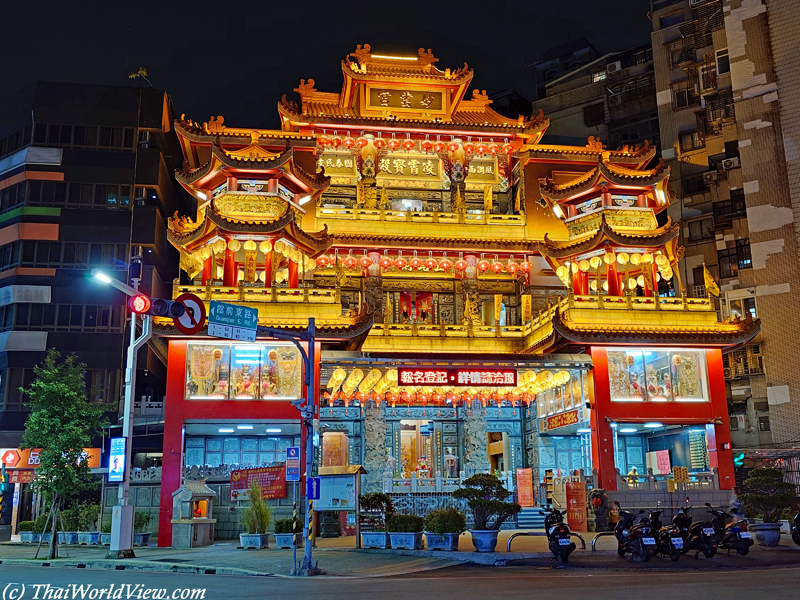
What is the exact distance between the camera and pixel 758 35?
44438 millimetres

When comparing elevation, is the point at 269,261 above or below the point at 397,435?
above

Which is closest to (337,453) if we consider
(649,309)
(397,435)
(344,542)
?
(397,435)

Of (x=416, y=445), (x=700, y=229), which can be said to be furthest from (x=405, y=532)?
(x=700, y=229)

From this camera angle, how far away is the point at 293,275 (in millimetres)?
34625

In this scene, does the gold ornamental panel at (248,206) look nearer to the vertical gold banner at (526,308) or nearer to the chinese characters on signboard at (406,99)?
the chinese characters on signboard at (406,99)

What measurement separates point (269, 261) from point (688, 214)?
104 feet

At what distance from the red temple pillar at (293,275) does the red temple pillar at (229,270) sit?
8.24 feet

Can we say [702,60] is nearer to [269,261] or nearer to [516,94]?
[516,94]

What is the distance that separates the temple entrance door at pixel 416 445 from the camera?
3884 cm

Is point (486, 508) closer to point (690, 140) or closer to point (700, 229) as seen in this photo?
point (700, 229)

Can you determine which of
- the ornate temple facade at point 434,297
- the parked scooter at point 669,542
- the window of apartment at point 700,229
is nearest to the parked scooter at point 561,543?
the parked scooter at point 669,542

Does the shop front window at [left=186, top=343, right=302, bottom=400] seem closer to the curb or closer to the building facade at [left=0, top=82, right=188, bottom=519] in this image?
the curb

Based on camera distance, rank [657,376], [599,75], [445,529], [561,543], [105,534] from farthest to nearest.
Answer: [599,75] < [657,376] < [105,534] < [445,529] < [561,543]

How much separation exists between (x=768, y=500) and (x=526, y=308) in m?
16.4
